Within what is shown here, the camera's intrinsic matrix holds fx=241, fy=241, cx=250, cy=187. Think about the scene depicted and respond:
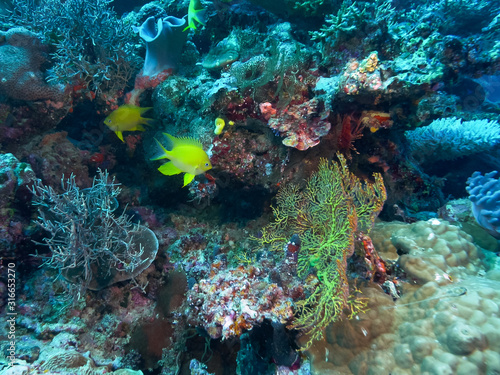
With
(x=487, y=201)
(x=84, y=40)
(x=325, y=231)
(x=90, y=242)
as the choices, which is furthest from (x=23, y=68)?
(x=487, y=201)

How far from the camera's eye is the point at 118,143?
5082mm

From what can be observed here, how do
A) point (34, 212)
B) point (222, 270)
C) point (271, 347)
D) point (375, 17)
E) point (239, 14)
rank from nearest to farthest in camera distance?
point (271, 347) → point (222, 270) → point (34, 212) → point (375, 17) → point (239, 14)

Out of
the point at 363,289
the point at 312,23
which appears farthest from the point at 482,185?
the point at 312,23

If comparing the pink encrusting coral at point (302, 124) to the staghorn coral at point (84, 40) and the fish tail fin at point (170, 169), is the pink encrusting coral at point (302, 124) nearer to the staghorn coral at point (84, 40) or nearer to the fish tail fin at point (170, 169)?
the fish tail fin at point (170, 169)

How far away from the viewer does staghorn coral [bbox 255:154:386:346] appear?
2.18m

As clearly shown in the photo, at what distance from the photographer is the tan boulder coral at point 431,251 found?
97.3 inches

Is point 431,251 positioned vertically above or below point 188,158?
below

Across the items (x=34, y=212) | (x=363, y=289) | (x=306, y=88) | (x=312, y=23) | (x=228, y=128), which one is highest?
(x=312, y=23)

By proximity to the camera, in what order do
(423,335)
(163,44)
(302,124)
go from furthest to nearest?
(163,44) → (302,124) → (423,335)

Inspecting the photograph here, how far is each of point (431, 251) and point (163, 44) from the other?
5.53m

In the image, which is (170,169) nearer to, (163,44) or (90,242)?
(90,242)

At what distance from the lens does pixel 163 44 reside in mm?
4754

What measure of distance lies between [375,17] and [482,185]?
2996 millimetres

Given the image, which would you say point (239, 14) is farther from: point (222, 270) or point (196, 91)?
point (222, 270)
